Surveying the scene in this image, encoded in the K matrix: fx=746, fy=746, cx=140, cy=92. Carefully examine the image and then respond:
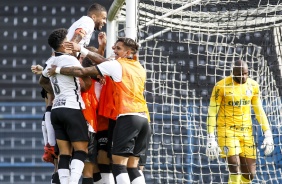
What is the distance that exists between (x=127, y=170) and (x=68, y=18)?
32.1ft

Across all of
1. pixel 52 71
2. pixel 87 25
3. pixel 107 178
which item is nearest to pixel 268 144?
pixel 107 178

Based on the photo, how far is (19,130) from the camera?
15.3m

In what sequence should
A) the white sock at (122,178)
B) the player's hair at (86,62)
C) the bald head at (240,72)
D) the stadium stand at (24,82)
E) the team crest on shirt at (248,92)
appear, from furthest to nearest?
the stadium stand at (24,82) < the team crest on shirt at (248,92) < the bald head at (240,72) < the player's hair at (86,62) < the white sock at (122,178)

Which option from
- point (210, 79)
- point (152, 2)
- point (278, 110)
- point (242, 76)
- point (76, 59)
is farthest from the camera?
point (210, 79)

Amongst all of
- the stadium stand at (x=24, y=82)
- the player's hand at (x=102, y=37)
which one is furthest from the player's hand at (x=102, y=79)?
the stadium stand at (x=24, y=82)

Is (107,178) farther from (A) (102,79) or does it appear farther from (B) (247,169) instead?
(B) (247,169)

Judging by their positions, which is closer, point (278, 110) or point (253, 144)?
point (253, 144)

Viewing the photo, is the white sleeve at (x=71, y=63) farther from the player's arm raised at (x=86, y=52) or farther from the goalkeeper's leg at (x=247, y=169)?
the goalkeeper's leg at (x=247, y=169)

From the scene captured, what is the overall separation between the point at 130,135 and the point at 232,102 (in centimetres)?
220

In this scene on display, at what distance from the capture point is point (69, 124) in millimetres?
6027

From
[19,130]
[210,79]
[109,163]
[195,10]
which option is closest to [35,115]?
[19,130]

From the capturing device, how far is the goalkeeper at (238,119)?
25.7ft

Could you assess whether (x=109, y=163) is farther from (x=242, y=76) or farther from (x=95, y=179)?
(x=242, y=76)

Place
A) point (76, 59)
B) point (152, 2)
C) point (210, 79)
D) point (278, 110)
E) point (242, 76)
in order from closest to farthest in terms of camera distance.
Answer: point (76, 59)
point (242, 76)
point (152, 2)
point (278, 110)
point (210, 79)
